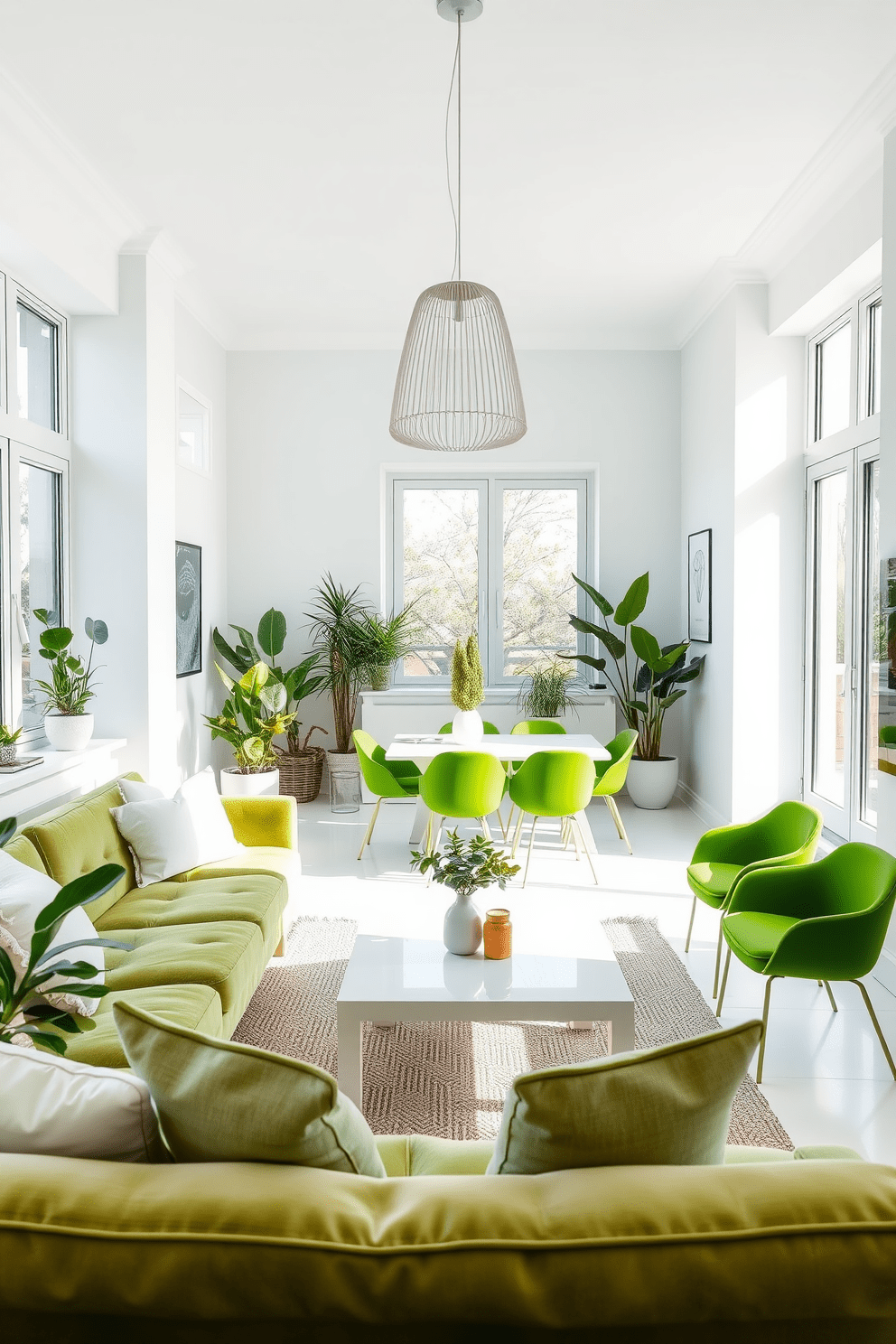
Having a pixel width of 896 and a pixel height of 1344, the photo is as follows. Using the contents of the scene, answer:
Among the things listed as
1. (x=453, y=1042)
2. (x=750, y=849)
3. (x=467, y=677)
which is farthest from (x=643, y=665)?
(x=453, y=1042)

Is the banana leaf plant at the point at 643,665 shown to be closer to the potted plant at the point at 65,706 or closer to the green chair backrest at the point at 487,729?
the green chair backrest at the point at 487,729

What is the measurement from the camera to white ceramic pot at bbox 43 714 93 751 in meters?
4.57

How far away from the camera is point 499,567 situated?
7.59 meters

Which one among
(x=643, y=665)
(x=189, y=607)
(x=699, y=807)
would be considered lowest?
(x=699, y=807)

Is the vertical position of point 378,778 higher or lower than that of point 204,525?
lower

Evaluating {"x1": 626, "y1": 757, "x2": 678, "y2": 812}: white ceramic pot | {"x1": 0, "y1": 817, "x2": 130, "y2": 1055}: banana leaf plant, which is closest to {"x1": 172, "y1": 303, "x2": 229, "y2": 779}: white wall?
{"x1": 626, "y1": 757, "x2": 678, "y2": 812}: white ceramic pot

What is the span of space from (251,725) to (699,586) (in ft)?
10.5

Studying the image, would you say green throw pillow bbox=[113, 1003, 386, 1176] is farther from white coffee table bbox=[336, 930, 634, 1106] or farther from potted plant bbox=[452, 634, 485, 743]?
potted plant bbox=[452, 634, 485, 743]

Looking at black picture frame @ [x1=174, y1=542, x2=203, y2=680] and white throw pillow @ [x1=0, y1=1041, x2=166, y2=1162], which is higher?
black picture frame @ [x1=174, y1=542, x2=203, y2=680]

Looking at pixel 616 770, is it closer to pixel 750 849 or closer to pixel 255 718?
pixel 750 849

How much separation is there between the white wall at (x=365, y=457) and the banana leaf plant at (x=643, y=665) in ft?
1.41

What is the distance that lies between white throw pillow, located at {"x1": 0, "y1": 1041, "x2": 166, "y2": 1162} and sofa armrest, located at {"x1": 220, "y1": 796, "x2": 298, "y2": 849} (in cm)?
283

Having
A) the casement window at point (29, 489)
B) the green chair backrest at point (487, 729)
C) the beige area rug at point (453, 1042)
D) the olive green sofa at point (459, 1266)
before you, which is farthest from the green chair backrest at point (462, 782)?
the olive green sofa at point (459, 1266)

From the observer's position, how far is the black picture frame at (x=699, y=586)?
642cm
